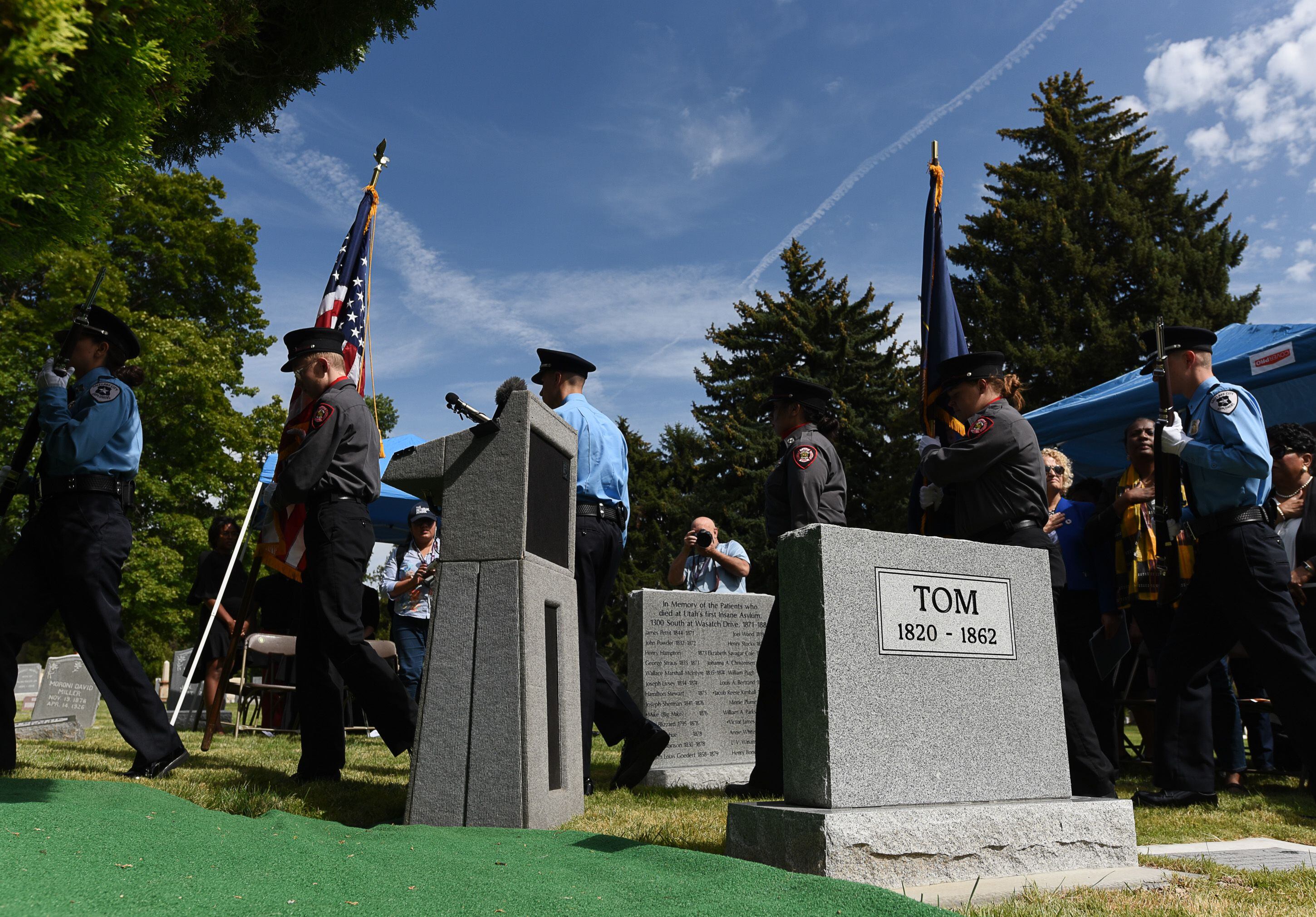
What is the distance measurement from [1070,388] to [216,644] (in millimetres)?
23588

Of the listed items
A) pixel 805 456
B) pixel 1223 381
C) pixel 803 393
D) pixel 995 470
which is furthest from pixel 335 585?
pixel 1223 381

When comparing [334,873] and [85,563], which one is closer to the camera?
[334,873]

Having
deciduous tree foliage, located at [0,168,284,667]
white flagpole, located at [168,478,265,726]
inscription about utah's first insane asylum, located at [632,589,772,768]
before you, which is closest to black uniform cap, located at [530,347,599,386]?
inscription about utah's first insane asylum, located at [632,589,772,768]

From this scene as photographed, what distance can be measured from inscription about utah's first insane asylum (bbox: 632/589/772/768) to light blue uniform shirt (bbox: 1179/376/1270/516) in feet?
9.35

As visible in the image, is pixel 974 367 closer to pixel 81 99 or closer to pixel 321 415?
pixel 321 415

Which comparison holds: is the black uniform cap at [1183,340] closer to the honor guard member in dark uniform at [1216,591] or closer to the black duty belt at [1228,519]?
the honor guard member in dark uniform at [1216,591]

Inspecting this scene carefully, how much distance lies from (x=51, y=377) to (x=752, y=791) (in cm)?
421

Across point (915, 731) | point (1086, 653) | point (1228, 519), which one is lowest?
point (915, 731)

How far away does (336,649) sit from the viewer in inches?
171

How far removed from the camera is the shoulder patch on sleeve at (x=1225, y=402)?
437 cm

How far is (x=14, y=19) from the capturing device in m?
1.89

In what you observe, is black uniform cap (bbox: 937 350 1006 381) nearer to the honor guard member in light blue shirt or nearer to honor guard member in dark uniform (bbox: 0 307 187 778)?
the honor guard member in light blue shirt

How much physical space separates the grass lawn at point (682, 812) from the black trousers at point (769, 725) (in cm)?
27

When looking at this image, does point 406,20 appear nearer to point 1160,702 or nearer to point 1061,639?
point 1061,639
